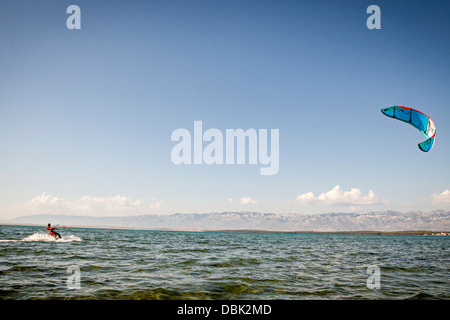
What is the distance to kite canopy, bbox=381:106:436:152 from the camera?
1689 cm

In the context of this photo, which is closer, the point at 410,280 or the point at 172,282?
the point at 172,282

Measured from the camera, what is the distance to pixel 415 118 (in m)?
17.0

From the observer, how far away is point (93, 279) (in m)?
13.6

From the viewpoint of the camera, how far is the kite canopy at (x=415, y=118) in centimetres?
1689

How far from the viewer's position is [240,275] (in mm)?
15703
